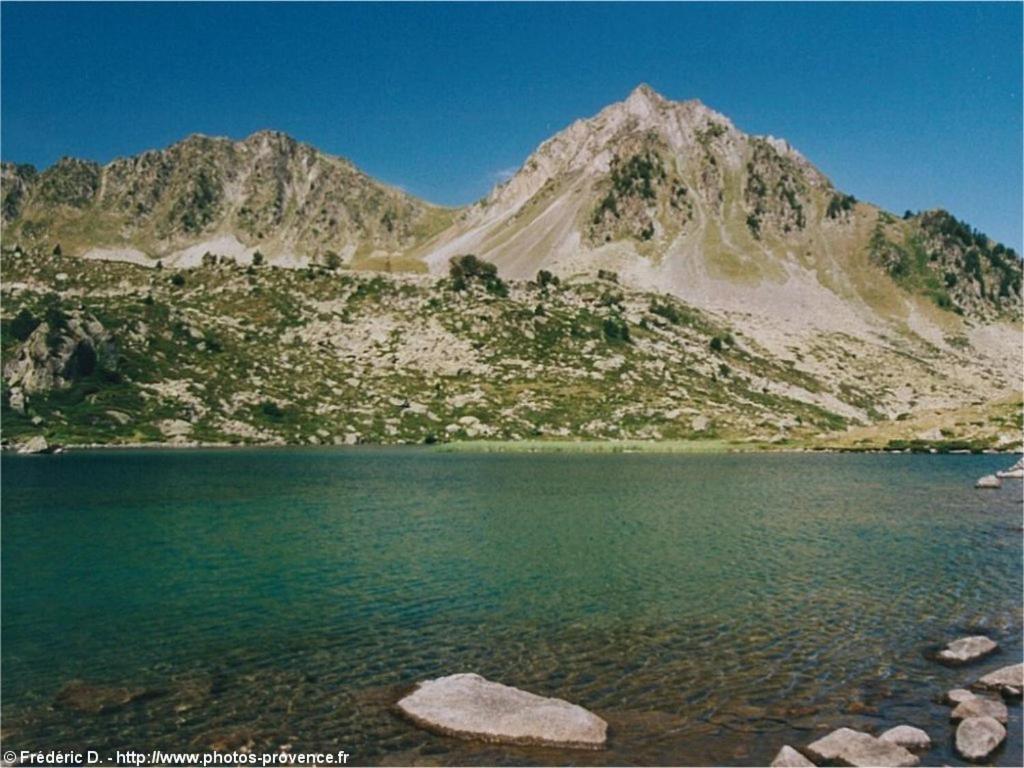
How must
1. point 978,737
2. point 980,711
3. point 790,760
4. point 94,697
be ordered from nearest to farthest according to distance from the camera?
point 790,760, point 978,737, point 980,711, point 94,697

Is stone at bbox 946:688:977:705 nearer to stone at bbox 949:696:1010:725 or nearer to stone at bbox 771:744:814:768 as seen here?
stone at bbox 949:696:1010:725

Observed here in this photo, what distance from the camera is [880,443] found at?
14000 cm

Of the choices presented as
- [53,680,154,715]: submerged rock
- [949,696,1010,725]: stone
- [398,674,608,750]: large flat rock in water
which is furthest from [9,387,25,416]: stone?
[949,696,1010,725]: stone

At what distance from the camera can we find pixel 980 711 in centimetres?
2147

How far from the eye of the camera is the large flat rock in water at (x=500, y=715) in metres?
20.4

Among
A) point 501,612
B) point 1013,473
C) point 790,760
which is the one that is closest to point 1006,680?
point 790,760

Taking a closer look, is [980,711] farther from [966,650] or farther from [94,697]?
[94,697]

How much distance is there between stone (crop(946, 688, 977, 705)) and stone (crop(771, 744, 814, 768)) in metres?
7.48

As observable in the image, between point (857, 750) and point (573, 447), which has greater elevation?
point (573, 447)

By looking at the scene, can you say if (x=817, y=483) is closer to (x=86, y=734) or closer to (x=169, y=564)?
(x=169, y=564)

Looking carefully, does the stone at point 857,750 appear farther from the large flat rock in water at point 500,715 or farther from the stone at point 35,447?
the stone at point 35,447

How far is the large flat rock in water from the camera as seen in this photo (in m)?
20.4

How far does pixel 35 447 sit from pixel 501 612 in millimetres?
115947

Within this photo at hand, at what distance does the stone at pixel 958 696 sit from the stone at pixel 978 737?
6.63 feet
